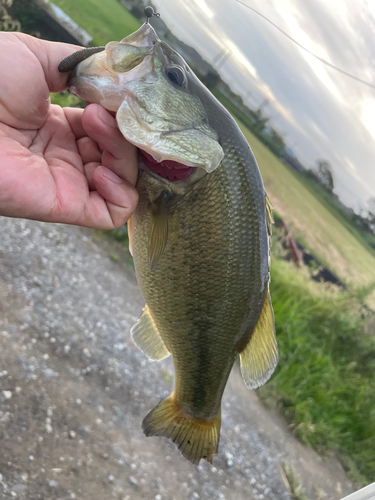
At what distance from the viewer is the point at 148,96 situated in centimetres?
118

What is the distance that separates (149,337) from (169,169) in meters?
1.01

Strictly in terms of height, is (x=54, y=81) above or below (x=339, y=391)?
above

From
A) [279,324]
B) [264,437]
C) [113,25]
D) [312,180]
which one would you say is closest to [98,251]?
[279,324]

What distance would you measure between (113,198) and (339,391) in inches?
209

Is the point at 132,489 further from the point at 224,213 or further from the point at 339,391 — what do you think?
the point at 339,391

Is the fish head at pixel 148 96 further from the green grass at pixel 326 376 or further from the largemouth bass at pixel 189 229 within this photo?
the green grass at pixel 326 376

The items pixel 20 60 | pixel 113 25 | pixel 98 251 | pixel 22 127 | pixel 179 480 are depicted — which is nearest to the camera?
pixel 20 60

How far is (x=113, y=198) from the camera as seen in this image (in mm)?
1408

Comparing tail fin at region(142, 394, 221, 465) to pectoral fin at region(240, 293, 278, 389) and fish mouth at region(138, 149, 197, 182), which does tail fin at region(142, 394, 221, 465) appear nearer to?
pectoral fin at region(240, 293, 278, 389)

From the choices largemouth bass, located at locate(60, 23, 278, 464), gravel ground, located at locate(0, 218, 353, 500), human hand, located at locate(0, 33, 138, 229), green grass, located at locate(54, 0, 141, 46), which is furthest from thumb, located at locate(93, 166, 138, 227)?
green grass, located at locate(54, 0, 141, 46)

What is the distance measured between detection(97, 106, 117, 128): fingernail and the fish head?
3 cm

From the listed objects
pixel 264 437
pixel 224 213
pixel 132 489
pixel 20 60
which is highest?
pixel 224 213

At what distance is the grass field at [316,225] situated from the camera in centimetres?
1081

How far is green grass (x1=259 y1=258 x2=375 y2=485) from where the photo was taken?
16.5ft
